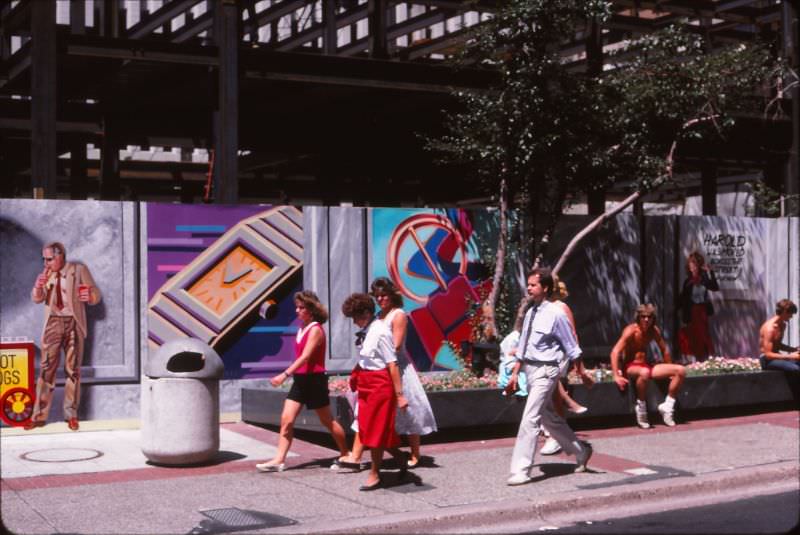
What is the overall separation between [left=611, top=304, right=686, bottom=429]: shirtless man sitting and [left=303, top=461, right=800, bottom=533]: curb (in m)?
2.62

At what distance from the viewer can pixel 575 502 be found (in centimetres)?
920

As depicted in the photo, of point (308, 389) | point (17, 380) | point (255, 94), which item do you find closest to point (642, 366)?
point (308, 389)

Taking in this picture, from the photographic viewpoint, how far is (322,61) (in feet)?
61.9

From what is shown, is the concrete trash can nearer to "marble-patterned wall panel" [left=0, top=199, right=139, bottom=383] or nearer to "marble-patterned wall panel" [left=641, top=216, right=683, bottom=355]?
"marble-patterned wall panel" [left=0, top=199, right=139, bottom=383]

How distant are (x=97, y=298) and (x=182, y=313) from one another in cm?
105

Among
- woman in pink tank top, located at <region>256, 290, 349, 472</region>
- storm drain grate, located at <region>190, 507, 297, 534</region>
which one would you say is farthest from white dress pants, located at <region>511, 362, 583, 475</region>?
storm drain grate, located at <region>190, 507, 297, 534</region>

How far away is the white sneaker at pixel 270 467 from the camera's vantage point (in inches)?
408

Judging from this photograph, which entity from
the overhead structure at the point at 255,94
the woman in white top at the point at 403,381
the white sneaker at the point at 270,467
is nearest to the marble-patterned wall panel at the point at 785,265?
the overhead structure at the point at 255,94

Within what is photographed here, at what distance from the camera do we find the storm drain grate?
814 centimetres

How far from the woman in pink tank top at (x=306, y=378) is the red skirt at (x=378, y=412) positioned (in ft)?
2.95

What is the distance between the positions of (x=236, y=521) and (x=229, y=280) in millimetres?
5747

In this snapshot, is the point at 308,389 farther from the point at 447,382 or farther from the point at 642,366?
the point at 642,366

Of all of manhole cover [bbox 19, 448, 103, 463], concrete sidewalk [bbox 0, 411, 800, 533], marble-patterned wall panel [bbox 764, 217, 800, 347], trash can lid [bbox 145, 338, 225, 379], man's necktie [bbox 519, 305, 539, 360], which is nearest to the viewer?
concrete sidewalk [bbox 0, 411, 800, 533]

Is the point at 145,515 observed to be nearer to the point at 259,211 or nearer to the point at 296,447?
the point at 296,447
